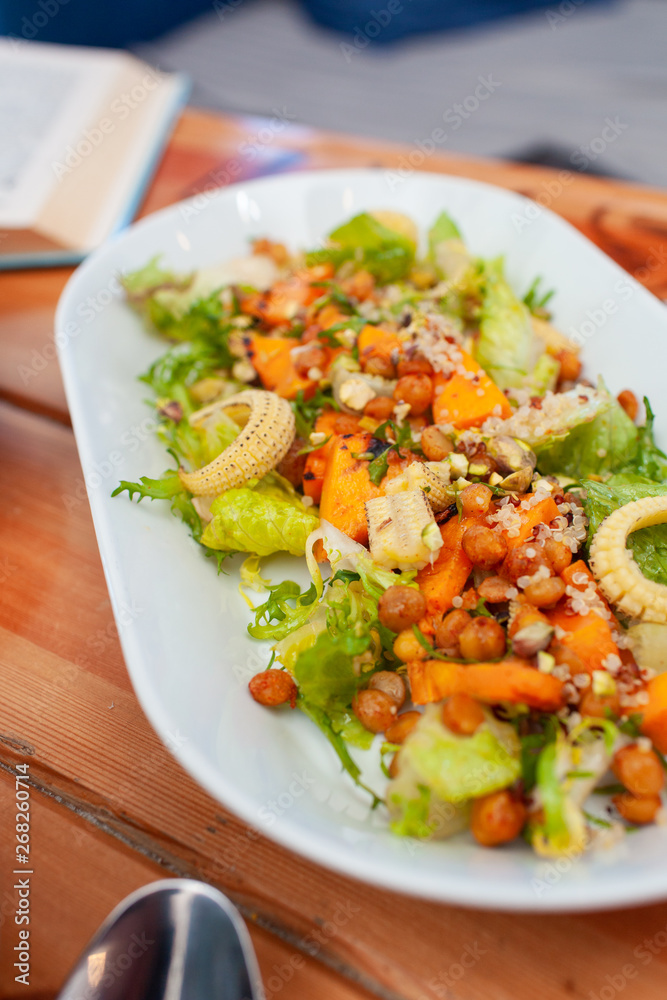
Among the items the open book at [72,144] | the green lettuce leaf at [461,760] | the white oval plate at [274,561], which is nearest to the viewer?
the white oval plate at [274,561]

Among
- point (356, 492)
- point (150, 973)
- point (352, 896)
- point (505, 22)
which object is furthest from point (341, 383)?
point (505, 22)

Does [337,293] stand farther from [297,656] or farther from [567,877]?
[567,877]

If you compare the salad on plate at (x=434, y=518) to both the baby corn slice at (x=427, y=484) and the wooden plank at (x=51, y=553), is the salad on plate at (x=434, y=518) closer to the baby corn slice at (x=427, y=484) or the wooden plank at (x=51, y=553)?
the baby corn slice at (x=427, y=484)

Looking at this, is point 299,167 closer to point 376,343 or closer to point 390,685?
point 376,343

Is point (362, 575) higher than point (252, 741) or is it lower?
higher

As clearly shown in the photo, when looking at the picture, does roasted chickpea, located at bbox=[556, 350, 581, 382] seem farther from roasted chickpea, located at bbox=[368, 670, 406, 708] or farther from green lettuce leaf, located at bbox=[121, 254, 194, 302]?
green lettuce leaf, located at bbox=[121, 254, 194, 302]

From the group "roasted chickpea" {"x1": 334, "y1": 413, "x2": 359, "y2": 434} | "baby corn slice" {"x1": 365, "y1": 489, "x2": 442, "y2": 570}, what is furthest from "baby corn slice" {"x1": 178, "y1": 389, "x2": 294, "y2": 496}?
"baby corn slice" {"x1": 365, "y1": 489, "x2": 442, "y2": 570}

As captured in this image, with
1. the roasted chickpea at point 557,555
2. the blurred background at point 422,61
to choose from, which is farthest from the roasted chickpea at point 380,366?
the blurred background at point 422,61
